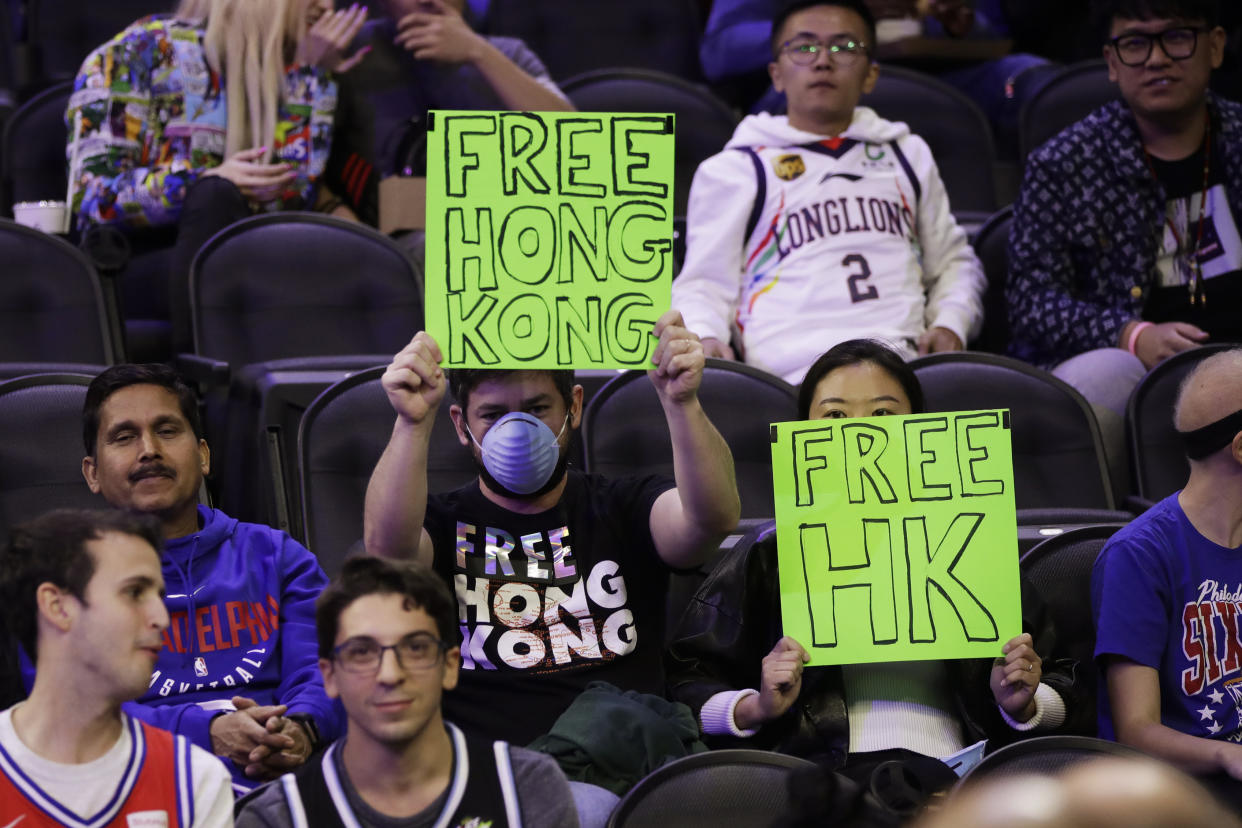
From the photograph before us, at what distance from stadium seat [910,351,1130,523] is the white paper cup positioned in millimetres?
2615

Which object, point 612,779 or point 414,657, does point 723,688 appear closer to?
point 612,779

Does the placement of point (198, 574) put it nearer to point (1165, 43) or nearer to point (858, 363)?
point (858, 363)

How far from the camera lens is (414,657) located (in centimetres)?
207


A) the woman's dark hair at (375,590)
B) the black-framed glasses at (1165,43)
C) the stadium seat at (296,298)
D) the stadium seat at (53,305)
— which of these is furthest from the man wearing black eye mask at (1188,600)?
the stadium seat at (53,305)

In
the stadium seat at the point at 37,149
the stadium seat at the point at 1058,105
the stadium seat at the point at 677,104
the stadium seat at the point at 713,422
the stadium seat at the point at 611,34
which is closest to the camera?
the stadium seat at the point at 713,422

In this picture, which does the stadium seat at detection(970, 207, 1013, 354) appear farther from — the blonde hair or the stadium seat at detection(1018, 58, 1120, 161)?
the blonde hair

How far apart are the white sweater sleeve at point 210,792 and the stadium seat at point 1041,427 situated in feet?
7.30

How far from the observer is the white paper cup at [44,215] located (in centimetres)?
453

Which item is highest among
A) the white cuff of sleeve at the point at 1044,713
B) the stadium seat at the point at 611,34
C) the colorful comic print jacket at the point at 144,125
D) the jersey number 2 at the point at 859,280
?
the stadium seat at the point at 611,34

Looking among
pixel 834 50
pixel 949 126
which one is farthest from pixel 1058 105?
pixel 834 50

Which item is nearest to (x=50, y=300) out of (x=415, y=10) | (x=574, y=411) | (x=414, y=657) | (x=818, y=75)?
(x=415, y=10)

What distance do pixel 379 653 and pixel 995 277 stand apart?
3.32 meters

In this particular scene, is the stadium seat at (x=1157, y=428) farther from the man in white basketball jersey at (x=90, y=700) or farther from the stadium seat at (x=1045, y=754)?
the man in white basketball jersey at (x=90, y=700)

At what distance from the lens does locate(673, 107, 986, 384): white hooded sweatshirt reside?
424 centimetres
